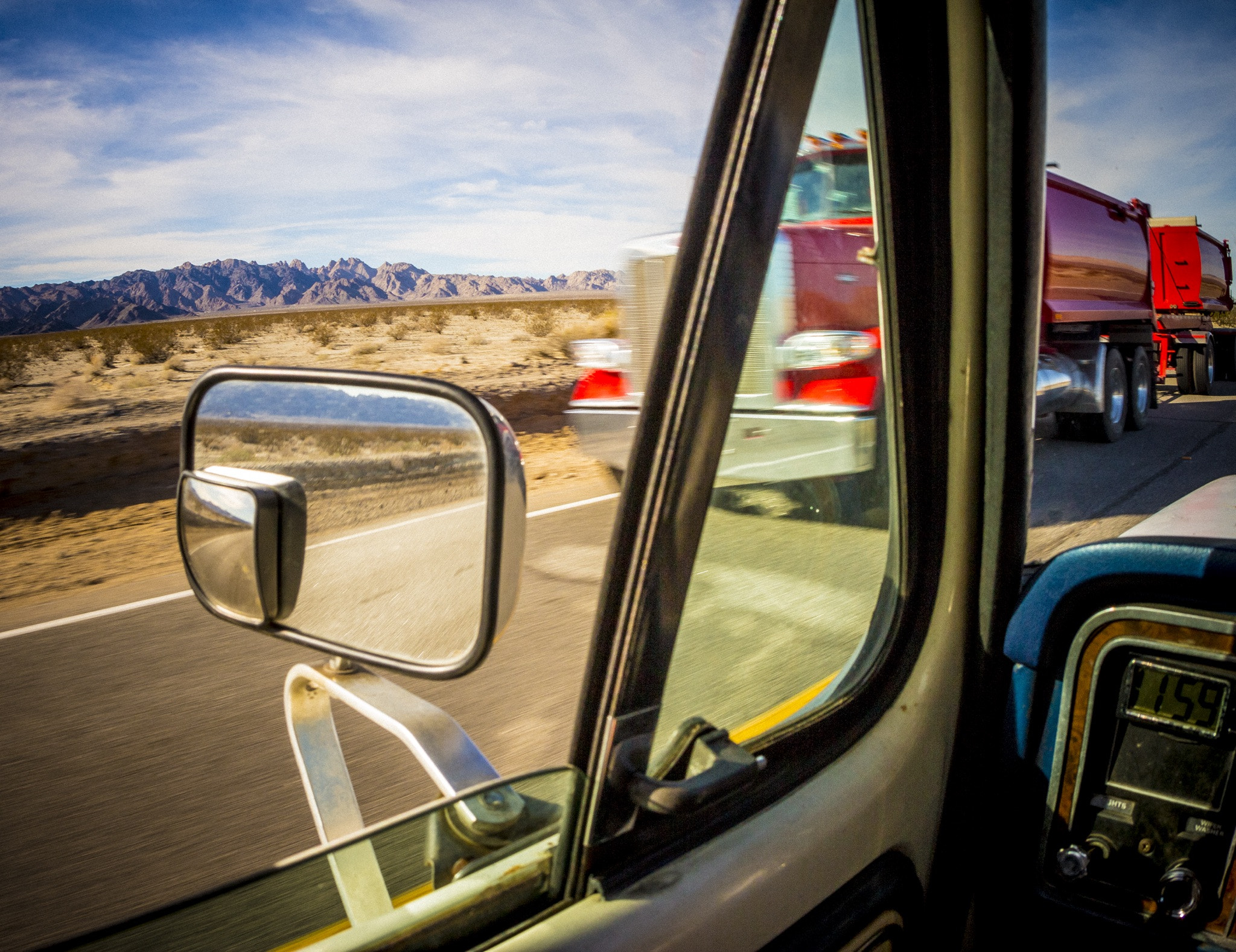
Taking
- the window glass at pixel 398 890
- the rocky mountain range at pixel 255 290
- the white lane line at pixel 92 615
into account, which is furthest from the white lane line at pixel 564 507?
the rocky mountain range at pixel 255 290

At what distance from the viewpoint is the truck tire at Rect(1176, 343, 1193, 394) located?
80.2 inches

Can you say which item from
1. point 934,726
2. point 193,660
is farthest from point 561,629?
point 934,726

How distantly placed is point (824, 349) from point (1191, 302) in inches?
52.6

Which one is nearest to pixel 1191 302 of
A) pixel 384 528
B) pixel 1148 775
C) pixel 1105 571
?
pixel 1105 571

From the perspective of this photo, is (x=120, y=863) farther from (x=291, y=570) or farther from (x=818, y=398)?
(x=818, y=398)

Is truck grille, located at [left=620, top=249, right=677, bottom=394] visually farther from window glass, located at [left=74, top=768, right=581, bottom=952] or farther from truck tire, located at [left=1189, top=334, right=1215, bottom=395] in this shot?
truck tire, located at [left=1189, top=334, right=1215, bottom=395]

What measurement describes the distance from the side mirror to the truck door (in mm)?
150

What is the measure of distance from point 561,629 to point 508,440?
3.13 m

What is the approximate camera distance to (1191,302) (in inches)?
79.0

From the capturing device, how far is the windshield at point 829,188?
1.02m

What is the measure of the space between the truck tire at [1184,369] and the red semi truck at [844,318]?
20 cm

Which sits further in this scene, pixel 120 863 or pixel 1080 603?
pixel 120 863

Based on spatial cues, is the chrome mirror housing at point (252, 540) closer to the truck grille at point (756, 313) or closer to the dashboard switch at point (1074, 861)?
the truck grille at point (756, 313)

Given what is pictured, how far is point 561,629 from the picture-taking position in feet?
12.9
